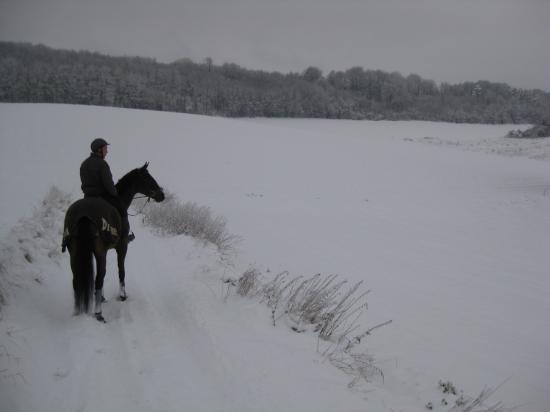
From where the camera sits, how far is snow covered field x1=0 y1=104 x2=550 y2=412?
277 centimetres

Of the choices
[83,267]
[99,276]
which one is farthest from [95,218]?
[99,276]

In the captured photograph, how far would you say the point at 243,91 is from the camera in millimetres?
69750

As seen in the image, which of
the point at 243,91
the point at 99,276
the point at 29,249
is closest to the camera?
the point at 99,276

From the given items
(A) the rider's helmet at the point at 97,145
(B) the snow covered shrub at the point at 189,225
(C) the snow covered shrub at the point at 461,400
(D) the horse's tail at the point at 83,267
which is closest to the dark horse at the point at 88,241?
(D) the horse's tail at the point at 83,267

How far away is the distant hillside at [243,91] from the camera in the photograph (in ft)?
178

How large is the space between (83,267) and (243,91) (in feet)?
233

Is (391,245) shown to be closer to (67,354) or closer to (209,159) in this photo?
(67,354)

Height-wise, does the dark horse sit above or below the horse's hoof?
above

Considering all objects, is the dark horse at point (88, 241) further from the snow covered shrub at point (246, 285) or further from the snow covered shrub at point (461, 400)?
the snow covered shrub at point (461, 400)

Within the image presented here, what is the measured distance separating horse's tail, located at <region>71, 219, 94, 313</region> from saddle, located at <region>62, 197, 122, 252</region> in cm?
6

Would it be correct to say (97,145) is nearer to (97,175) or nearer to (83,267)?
(97,175)

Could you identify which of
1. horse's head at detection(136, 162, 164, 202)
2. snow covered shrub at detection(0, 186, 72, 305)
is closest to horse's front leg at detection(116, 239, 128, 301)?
horse's head at detection(136, 162, 164, 202)

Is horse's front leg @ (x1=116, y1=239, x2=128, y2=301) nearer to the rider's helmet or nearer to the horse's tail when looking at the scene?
the horse's tail

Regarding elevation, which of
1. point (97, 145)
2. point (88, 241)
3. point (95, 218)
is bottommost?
point (88, 241)
